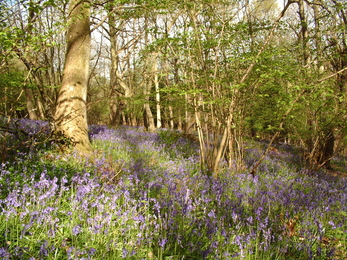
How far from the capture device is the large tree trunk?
581 centimetres

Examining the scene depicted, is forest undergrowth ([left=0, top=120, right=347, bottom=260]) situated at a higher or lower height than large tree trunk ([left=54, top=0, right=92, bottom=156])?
lower

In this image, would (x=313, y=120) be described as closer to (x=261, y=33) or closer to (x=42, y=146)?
(x=261, y=33)

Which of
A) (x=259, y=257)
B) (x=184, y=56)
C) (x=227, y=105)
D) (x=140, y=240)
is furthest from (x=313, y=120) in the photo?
(x=140, y=240)

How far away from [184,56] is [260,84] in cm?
200

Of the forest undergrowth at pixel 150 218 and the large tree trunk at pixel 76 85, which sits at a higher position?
the large tree trunk at pixel 76 85

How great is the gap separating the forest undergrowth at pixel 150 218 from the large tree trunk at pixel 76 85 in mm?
599

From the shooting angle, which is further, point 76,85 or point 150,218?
point 76,85

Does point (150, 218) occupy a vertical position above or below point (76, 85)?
below

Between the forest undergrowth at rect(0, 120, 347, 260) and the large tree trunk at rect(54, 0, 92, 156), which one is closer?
the forest undergrowth at rect(0, 120, 347, 260)

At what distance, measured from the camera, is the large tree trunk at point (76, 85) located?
5.81 m

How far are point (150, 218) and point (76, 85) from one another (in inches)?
167

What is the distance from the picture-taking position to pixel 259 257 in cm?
245

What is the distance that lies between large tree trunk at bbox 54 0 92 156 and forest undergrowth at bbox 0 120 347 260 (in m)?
0.60

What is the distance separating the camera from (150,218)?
304cm
